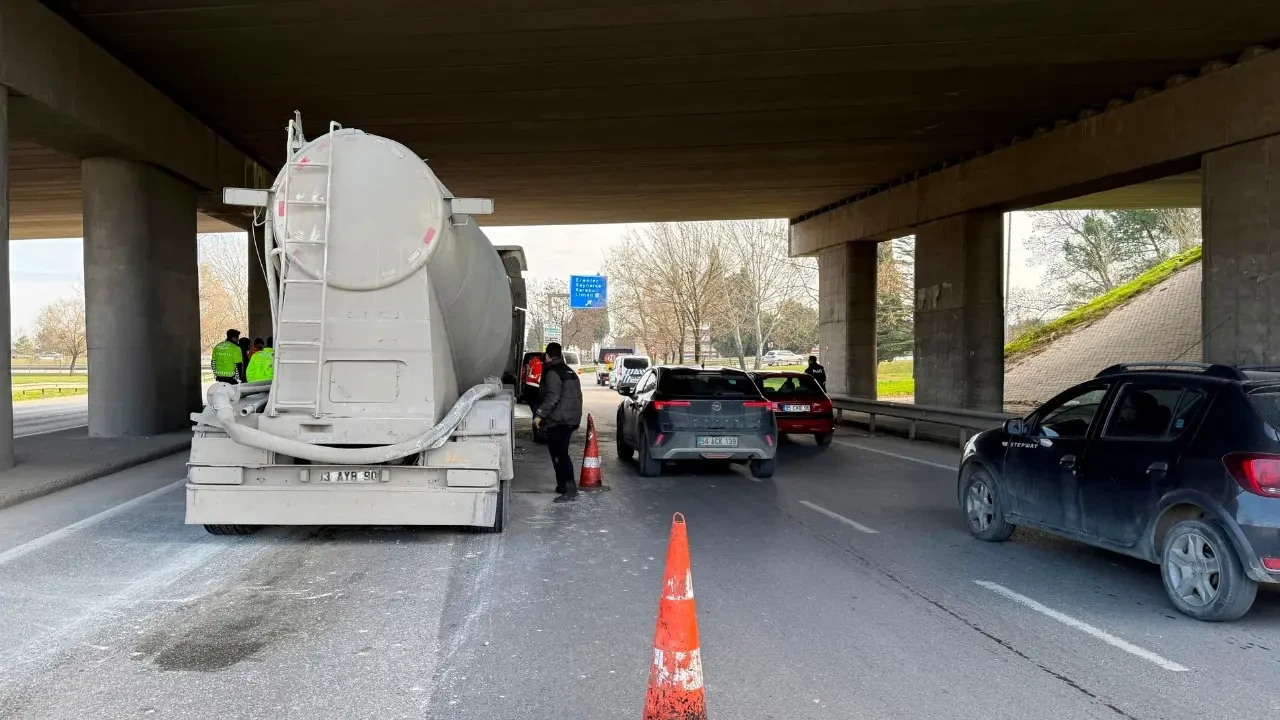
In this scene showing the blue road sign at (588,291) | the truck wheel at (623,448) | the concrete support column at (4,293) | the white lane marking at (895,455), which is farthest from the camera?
the blue road sign at (588,291)

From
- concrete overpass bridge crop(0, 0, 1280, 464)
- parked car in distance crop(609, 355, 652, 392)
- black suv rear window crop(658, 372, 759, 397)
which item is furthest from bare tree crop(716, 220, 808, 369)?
black suv rear window crop(658, 372, 759, 397)

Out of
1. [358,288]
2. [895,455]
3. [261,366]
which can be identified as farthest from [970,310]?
[358,288]

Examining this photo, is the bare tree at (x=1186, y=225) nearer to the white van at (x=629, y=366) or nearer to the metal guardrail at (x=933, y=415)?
the white van at (x=629, y=366)

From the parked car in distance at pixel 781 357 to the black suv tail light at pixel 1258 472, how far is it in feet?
224

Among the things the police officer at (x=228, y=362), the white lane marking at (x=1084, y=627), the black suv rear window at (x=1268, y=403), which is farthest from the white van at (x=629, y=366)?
the black suv rear window at (x=1268, y=403)

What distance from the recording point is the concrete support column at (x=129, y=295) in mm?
15078

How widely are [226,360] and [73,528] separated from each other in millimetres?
7898

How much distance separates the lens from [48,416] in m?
23.5

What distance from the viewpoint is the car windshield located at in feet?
54.4

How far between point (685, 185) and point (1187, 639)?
2058cm

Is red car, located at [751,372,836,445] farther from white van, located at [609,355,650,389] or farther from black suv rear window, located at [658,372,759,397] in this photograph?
white van, located at [609,355,650,389]

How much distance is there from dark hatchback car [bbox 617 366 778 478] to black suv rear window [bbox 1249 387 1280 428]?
642 cm

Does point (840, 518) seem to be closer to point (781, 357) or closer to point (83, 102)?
point (83, 102)

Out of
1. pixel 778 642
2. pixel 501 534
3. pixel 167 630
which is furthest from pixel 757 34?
pixel 167 630
